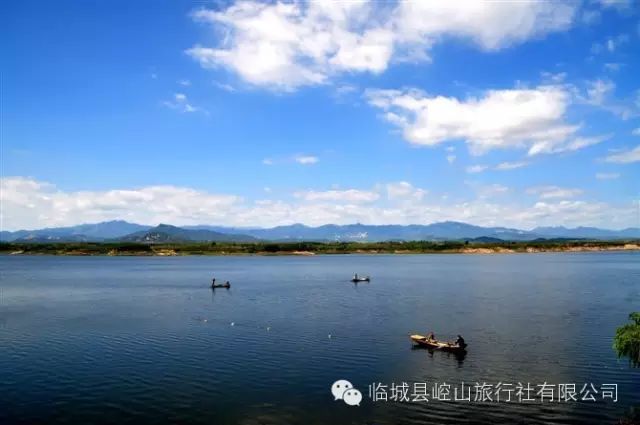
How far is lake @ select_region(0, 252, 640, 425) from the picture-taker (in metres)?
30.1

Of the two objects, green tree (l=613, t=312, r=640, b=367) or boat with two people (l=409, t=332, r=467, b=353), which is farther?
boat with two people (l=409, t=332, r=467, b=353)

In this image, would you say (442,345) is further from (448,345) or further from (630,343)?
(630,343)

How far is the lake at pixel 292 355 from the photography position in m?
30.1

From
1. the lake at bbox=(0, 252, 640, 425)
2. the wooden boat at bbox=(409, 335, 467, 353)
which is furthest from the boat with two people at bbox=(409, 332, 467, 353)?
the lake at bbox=(0, 252, 640, 425)

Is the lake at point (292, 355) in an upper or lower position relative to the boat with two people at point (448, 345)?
lower

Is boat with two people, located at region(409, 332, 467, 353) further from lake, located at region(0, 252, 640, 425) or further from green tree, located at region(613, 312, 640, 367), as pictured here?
green tree, located at region(613, 312, 640, 367)

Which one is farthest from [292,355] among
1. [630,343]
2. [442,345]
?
[630,343]

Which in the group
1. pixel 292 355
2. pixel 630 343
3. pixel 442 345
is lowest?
pixel 292 355

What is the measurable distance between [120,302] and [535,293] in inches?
2664

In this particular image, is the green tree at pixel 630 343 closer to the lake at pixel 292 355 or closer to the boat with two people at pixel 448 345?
the lake at pixel 292 355

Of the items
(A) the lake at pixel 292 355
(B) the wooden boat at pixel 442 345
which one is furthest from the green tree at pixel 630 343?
(B) the wooden boat at pixel 442 345

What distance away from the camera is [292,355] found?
4328cm

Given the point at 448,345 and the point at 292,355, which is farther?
the point at 448,345

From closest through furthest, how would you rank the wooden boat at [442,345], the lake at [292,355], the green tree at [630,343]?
the green tree at [630,343], the lake at [292,355], the wooden boat at [442,345]
